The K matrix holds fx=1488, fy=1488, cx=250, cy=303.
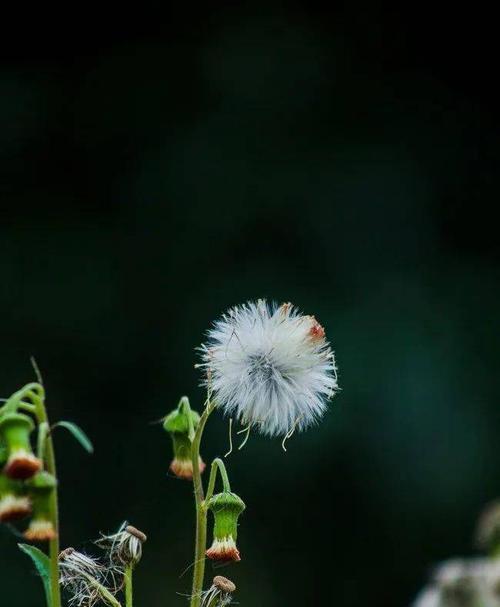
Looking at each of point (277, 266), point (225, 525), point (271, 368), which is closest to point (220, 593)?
point (225, 525)

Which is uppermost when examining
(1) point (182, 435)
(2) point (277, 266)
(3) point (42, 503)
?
(2) point (277, 266)

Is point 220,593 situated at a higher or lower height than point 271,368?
lower

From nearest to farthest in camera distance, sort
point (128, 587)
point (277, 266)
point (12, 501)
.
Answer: point (12, 501), point (128, 587), point (277, 266)

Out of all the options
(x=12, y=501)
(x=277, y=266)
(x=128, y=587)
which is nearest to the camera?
(x=12, y=501)

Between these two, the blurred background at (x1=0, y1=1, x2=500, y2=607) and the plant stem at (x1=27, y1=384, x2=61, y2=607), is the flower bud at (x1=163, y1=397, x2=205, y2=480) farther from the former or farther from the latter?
the blurred background at (x1=0, y1=1, x2=500, y2=607)

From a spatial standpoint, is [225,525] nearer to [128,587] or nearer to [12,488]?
[128,587]

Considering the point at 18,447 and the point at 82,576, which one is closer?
the point at 18,447

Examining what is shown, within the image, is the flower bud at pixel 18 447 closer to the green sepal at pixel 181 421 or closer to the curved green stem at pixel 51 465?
the curved green stem at pixel 51 465
